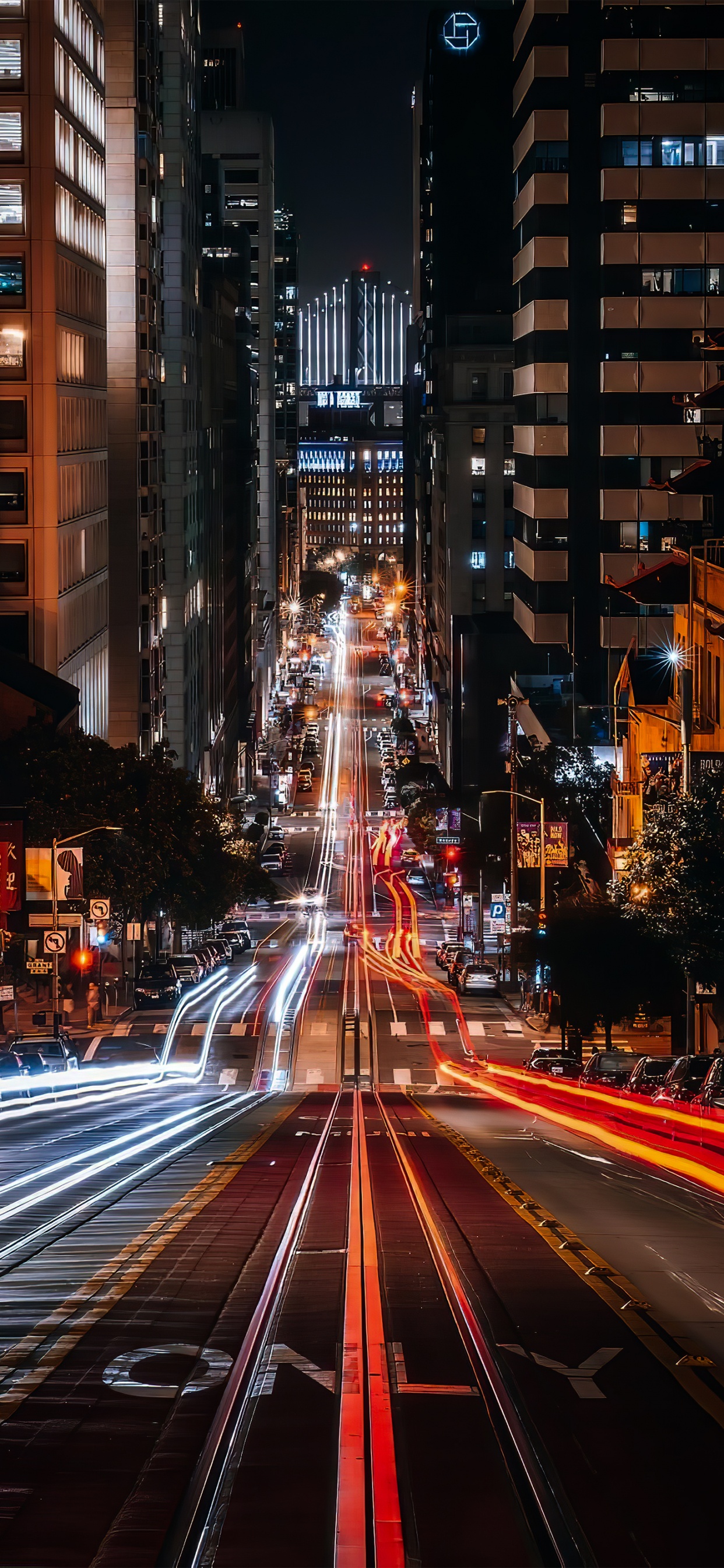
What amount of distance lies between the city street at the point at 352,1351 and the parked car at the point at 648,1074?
7782 millimetres

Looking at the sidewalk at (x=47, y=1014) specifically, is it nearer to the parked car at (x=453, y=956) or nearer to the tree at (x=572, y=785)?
the parked car at (x=453, y=956)

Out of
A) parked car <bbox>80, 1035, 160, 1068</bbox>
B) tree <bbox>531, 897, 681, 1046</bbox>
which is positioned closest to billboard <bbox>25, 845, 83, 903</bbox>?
parked car <bbox>80, 1035, 160, 1068</bbox>

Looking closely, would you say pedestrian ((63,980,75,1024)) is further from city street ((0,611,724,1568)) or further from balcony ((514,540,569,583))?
balcony ((514,540,569,583))

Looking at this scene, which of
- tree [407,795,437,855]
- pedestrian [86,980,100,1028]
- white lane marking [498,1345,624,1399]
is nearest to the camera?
A: white lane marking [498,1345,624,1399]

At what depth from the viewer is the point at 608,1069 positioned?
43062 millimetres

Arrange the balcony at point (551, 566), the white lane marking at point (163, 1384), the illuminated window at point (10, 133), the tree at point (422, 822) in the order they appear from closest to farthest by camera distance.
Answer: the white lane marking at point (163, 1384) → the illuminated window at point (10, 133) → the balcony at point (551, 566) → the tree at point (422, 822)

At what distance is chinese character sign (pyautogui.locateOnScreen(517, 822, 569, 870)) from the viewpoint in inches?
2479

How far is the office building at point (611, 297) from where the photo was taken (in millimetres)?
97250

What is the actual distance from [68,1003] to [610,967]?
27.1m

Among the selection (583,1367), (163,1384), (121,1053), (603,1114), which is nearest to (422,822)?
(121,1053)

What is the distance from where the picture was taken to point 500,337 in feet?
632

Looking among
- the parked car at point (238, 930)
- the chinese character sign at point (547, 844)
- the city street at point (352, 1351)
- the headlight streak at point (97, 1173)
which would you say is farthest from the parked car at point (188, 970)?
the city street at point (352, 1351)

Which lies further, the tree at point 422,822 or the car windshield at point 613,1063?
the tree at point 422,822

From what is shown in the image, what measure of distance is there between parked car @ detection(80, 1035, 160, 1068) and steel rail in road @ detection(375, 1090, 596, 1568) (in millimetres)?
43624
